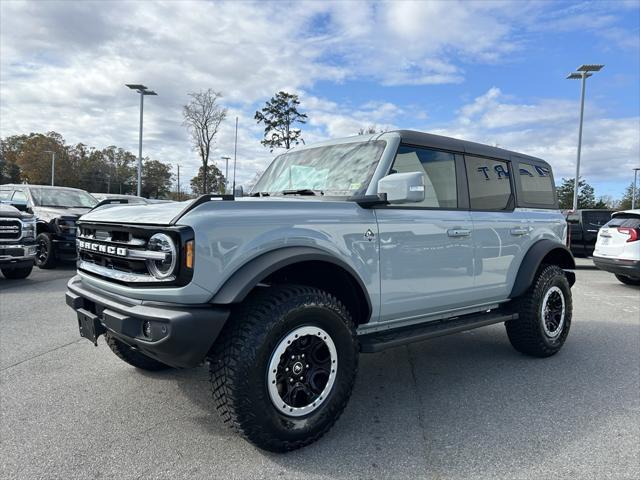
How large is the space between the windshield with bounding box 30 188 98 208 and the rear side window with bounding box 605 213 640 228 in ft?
39.3

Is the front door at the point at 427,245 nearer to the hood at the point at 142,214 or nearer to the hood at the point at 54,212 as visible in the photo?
the hood at the point at 142,214

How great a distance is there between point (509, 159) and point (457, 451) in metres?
2.98

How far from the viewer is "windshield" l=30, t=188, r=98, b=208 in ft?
37.1

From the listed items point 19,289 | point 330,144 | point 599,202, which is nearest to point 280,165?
point 330,144

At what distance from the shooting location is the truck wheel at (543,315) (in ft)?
14.6

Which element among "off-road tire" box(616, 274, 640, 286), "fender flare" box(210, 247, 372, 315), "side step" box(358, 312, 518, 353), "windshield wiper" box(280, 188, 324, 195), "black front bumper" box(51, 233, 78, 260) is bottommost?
"off-road tire" box(616, 274, 640, 286)

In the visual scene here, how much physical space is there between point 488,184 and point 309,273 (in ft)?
7.03

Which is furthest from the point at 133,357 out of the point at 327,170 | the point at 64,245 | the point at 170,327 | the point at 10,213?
the point at 64,245

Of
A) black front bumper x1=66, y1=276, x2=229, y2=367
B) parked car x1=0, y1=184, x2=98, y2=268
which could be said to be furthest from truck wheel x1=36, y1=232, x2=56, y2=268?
black front bumper x1=66, y1=276, x2=229, y2=367

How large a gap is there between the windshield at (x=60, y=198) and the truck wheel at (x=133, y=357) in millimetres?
8913

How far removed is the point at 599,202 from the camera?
5050cm

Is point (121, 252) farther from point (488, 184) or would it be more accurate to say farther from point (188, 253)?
point (488, 184)

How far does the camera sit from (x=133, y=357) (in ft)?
12.7

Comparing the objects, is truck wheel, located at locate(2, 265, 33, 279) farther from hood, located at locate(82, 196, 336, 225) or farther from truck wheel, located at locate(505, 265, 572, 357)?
truck wheel, located at locate(505, 265, 572, 357)
